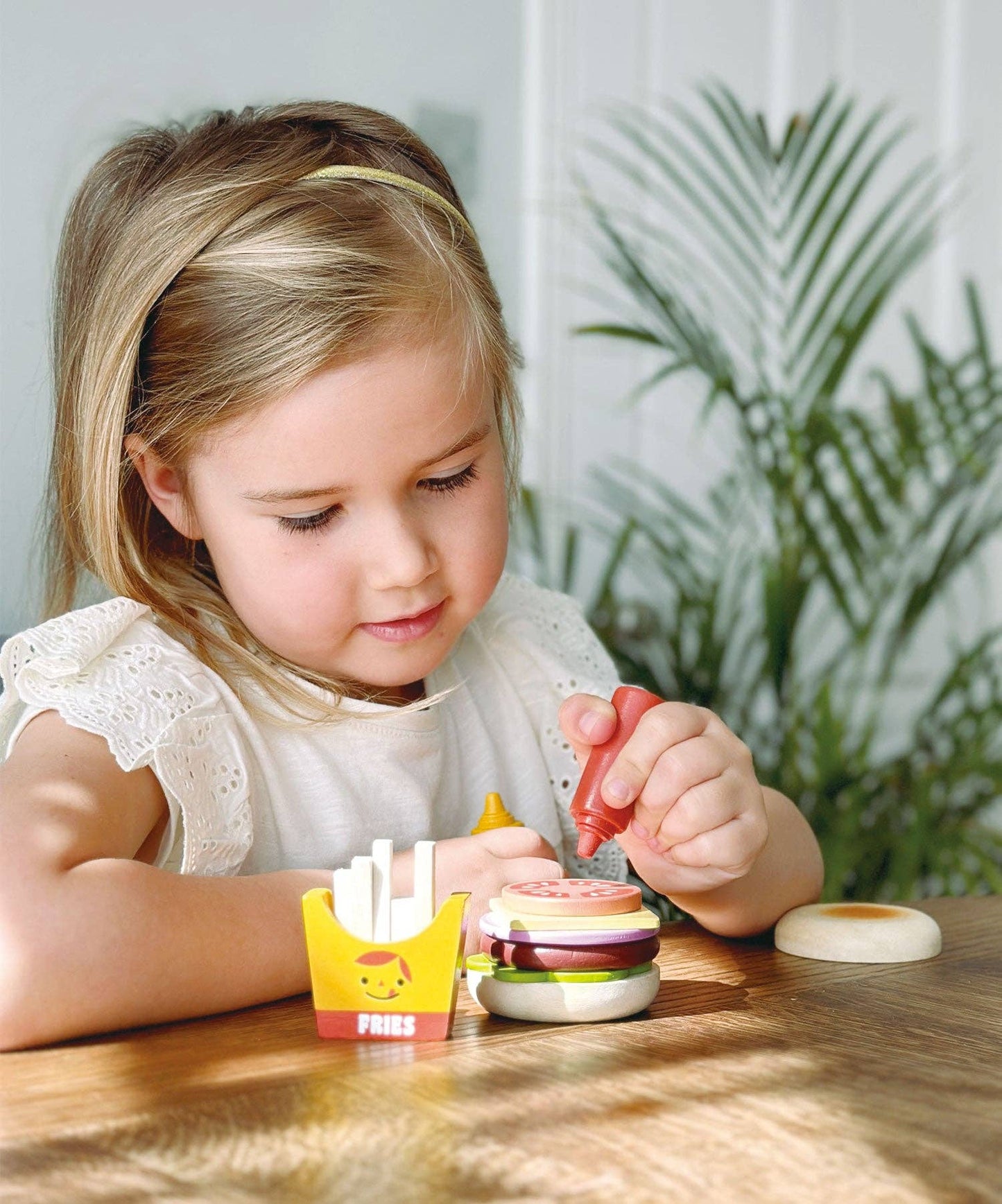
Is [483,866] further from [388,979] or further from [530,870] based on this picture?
[388,979]

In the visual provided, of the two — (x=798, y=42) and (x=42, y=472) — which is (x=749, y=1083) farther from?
(x=798, y=42)

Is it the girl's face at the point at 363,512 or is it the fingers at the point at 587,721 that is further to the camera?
the girl's face at the point at 363,512

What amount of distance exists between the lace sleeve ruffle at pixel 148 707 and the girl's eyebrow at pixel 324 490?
140mm

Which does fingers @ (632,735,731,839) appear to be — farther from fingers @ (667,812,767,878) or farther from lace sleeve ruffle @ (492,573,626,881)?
lace sleeve ruffle @ (492,573,626,881)

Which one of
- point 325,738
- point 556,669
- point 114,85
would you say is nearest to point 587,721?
point 325,738

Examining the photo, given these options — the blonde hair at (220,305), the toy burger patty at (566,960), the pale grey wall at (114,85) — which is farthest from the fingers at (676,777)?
the pale grey wall at (114,85)

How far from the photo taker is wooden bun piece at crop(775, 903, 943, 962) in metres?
0.94

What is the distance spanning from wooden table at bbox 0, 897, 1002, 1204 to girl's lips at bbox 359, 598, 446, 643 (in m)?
0.33

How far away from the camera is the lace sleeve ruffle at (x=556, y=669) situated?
133 centimetres

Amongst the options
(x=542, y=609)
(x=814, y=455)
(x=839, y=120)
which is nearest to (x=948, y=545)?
(x=814, y=455)

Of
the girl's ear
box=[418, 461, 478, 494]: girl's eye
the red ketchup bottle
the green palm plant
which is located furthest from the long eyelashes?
the green palm plant

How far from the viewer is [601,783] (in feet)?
2.95

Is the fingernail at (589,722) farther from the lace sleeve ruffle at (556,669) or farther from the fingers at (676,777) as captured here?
the lace sleeve ruffle at (556,669)

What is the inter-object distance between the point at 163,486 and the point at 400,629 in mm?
240
